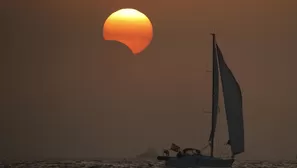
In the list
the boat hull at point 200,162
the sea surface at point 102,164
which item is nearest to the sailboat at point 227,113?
the boat hull at point 200,162

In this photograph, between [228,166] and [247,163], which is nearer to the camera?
[228,166]

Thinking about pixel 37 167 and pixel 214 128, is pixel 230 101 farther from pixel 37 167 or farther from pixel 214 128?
pixel 37 167

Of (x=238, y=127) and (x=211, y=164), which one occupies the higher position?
(x=238, y=127)

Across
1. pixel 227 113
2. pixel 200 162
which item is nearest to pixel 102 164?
pixel 200 162

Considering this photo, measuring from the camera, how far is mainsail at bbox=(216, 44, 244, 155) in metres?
11.6

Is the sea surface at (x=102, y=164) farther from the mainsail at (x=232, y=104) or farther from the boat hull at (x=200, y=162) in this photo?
the mainsail at (x=232, y=104)

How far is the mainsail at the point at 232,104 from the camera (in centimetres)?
1155

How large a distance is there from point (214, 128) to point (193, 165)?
0.92 metres

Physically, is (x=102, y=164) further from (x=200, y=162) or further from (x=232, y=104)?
(x=232, y=104)

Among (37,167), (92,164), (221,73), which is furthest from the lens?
(92,164)

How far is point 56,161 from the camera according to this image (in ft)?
54.8

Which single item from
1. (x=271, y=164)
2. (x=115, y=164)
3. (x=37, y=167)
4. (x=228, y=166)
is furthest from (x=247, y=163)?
(x=37, y=167)

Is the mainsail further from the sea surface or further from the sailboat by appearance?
the sea surface

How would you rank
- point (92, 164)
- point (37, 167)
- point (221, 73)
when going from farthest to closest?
point (92, 164) < point (37, 167) < point (221, 73)
